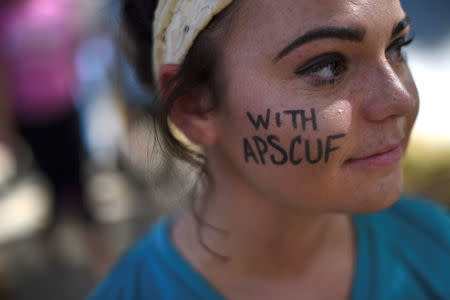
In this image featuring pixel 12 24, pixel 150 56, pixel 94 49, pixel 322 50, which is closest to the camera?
pixel 322 50

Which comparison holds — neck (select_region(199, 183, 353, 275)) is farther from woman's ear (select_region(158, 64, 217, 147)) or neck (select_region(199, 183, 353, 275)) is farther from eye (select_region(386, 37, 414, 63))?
eye (select_region(386, 37, 414, 63))

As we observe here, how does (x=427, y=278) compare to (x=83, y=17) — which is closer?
(x=427, y=278)

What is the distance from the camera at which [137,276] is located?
1.39 m

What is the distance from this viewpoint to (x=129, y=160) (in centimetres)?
456

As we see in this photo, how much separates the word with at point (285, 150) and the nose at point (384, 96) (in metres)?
0.10

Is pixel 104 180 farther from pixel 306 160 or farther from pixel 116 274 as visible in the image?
pixel 306 160

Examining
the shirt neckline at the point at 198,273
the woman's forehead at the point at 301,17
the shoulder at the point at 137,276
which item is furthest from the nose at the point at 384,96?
the shoulder at the point at 137,276

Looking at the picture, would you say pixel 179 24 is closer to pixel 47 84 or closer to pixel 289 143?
pixel 289 143

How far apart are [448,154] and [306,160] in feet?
8.37

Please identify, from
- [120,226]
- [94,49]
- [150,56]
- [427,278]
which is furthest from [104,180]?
[427,278]

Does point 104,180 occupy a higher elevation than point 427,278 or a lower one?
lower

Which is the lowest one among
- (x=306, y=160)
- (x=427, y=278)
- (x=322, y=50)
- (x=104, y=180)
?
(x=104, y=180)

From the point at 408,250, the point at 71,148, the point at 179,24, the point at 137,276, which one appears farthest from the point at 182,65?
the point at 71,148

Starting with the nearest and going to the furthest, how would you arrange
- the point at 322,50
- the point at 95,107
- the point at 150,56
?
the point at 322,50 → the point at 150,56 → the point at 95,107
